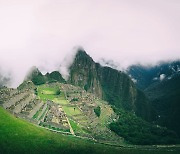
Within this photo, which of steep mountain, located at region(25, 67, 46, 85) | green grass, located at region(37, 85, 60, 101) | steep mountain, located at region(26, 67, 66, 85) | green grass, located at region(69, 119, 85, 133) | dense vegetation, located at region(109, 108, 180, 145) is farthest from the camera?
steep mountain, located at region(26, 67, 66, 85)

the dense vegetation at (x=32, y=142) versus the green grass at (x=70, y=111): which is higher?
the green grass at (x=70, y=111)

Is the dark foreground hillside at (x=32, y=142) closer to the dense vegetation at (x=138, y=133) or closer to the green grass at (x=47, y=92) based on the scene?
the dense vegetation at (x=138, y=133)

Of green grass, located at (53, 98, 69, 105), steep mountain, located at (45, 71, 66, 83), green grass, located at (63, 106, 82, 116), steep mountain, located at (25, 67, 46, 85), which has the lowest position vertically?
green grass, located at (63, 106, 82, 116)

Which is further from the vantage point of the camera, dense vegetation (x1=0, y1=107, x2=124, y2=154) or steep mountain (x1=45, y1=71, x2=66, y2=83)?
steep mountain (x1=45, y1=71, x2=66, y2=83)

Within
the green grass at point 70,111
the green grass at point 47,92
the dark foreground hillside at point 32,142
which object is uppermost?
the green grass at point 47,92

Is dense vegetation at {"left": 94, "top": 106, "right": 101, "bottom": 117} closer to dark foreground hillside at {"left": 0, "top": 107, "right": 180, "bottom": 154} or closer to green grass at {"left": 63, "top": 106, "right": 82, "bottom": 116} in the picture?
green grass at {"left": 63, "top": 106, "right": 82, "bottom": 116}

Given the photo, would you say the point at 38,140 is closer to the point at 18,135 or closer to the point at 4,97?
the point at 18,135

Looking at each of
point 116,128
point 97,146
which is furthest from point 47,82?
point 97,146

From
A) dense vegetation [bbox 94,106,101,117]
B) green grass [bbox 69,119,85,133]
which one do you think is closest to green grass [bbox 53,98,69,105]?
dense vegetation [bbox 94,106,101,117]

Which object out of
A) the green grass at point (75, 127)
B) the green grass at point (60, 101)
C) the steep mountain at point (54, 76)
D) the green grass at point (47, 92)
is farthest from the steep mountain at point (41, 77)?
the green grass at point (75, 127)
